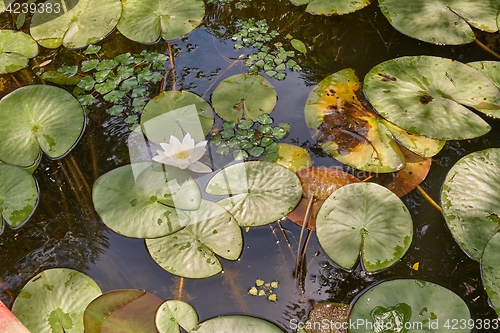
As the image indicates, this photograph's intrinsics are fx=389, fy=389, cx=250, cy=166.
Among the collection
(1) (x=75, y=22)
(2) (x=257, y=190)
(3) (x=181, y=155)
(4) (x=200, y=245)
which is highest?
(1) (x=75, y=22)

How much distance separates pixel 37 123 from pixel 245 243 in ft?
4.38

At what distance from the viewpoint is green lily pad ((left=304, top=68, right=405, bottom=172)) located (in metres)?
2.02

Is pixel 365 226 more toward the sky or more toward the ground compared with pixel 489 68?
more toward the ground

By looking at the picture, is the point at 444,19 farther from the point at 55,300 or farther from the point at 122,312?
the point at 55,300

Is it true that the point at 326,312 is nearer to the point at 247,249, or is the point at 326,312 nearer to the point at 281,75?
the point at 247,249

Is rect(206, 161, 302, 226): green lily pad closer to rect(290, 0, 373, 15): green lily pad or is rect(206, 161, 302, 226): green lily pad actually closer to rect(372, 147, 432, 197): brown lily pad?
rect(372, 147, 432, 197): brown lily pad

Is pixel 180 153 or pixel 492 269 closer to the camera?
pixel 492 269

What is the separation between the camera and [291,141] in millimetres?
2158

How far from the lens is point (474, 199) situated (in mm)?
1813

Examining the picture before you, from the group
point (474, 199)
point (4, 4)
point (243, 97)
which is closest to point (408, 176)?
point (474, 199)

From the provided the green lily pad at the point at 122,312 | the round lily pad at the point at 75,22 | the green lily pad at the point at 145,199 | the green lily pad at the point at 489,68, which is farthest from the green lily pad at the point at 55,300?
the green lily pad at the point at 489,68

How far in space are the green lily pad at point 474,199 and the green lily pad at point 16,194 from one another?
6.67 feet

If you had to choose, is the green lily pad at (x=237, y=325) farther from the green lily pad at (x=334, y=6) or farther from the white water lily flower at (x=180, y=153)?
the green lily pad at (x=334, y=6)

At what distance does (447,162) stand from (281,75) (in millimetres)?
1069
